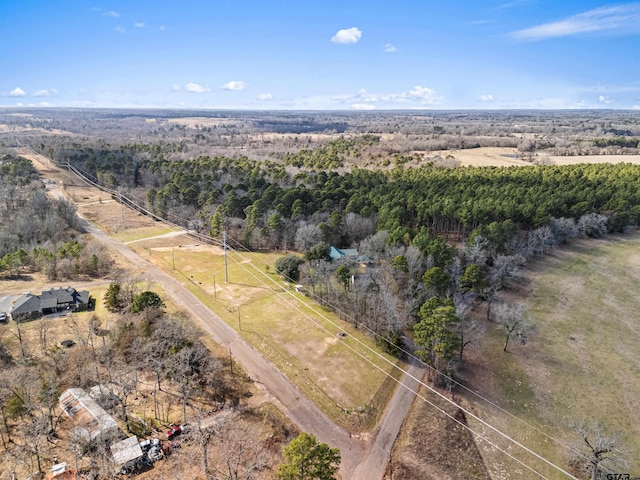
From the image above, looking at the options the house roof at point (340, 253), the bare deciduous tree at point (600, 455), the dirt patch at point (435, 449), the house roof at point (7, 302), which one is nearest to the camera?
the bare deciduous tree at point (600, 455)

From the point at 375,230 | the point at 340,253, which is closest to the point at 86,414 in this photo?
the point at 340,253

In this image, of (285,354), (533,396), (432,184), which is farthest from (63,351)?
(432,184)

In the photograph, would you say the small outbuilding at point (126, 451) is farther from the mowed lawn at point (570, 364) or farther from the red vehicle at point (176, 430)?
the mowed lawn at point (570, 364)

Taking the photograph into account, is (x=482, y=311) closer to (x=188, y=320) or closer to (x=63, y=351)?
(x=188, y=320)

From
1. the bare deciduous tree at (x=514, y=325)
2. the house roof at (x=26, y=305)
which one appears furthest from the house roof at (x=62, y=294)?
the bare deciduous tree at (x=514, y=325)

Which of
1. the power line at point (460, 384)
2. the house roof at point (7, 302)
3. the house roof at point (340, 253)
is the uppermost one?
the house roof at point (340, 253)

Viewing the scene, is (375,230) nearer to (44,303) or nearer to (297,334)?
(297,334)

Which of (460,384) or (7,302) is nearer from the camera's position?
(460,384)
